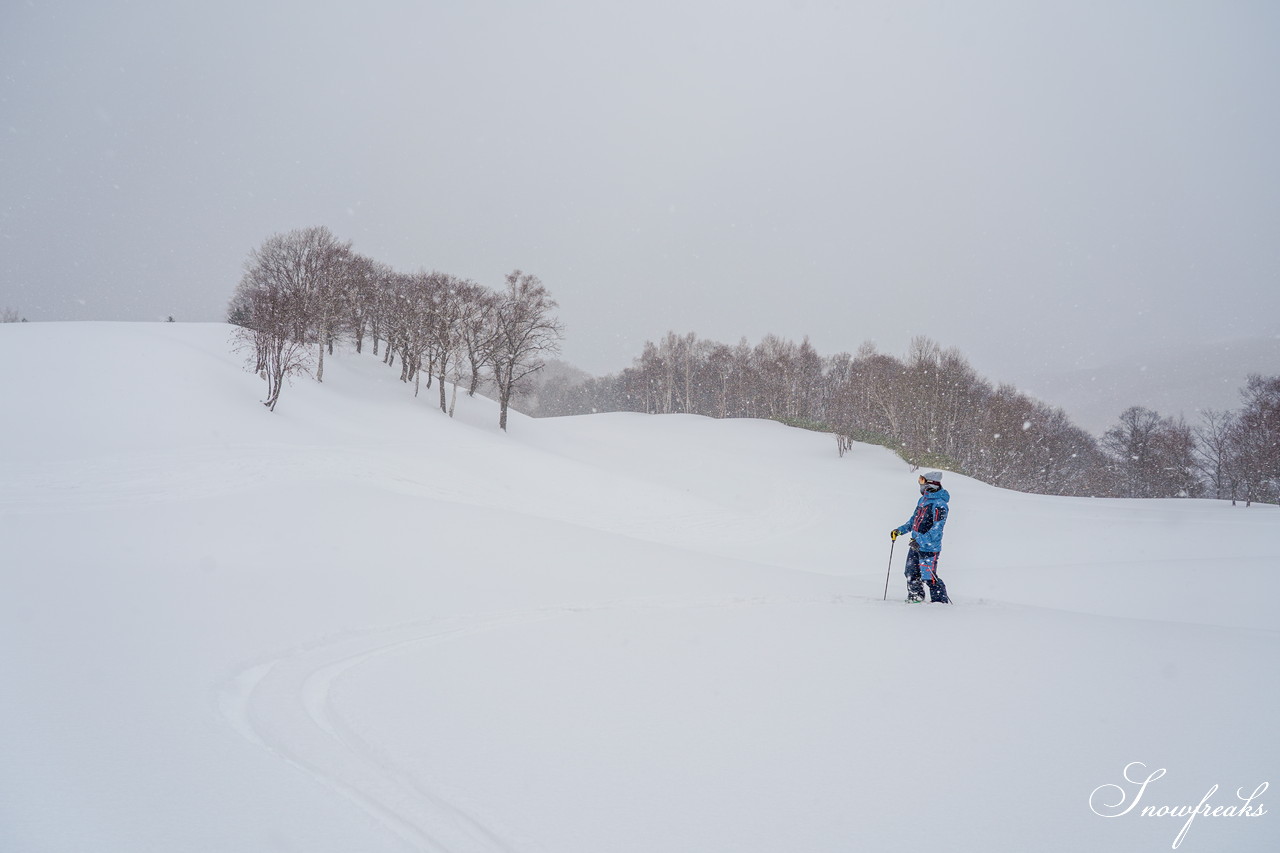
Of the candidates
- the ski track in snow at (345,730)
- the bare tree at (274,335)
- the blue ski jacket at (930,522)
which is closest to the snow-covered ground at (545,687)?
the ski track in snow at (345,730)

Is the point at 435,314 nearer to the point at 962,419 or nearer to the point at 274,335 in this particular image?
the point at 274,335

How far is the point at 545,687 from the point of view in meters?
4.77

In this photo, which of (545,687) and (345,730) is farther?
(545,687)

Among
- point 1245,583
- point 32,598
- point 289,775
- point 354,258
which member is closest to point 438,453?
point 32,598

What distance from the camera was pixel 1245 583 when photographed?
12039 mm

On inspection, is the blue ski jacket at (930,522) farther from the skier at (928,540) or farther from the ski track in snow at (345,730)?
the ski track in snow at (345,730)

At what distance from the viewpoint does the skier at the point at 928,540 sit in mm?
8742

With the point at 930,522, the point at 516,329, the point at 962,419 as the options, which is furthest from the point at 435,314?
the point at 962,419

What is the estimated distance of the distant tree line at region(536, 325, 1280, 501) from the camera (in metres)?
40.2

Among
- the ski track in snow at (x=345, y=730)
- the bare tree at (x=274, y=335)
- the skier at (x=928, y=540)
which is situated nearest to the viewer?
the ski track in snow at (x=345, y=730)
